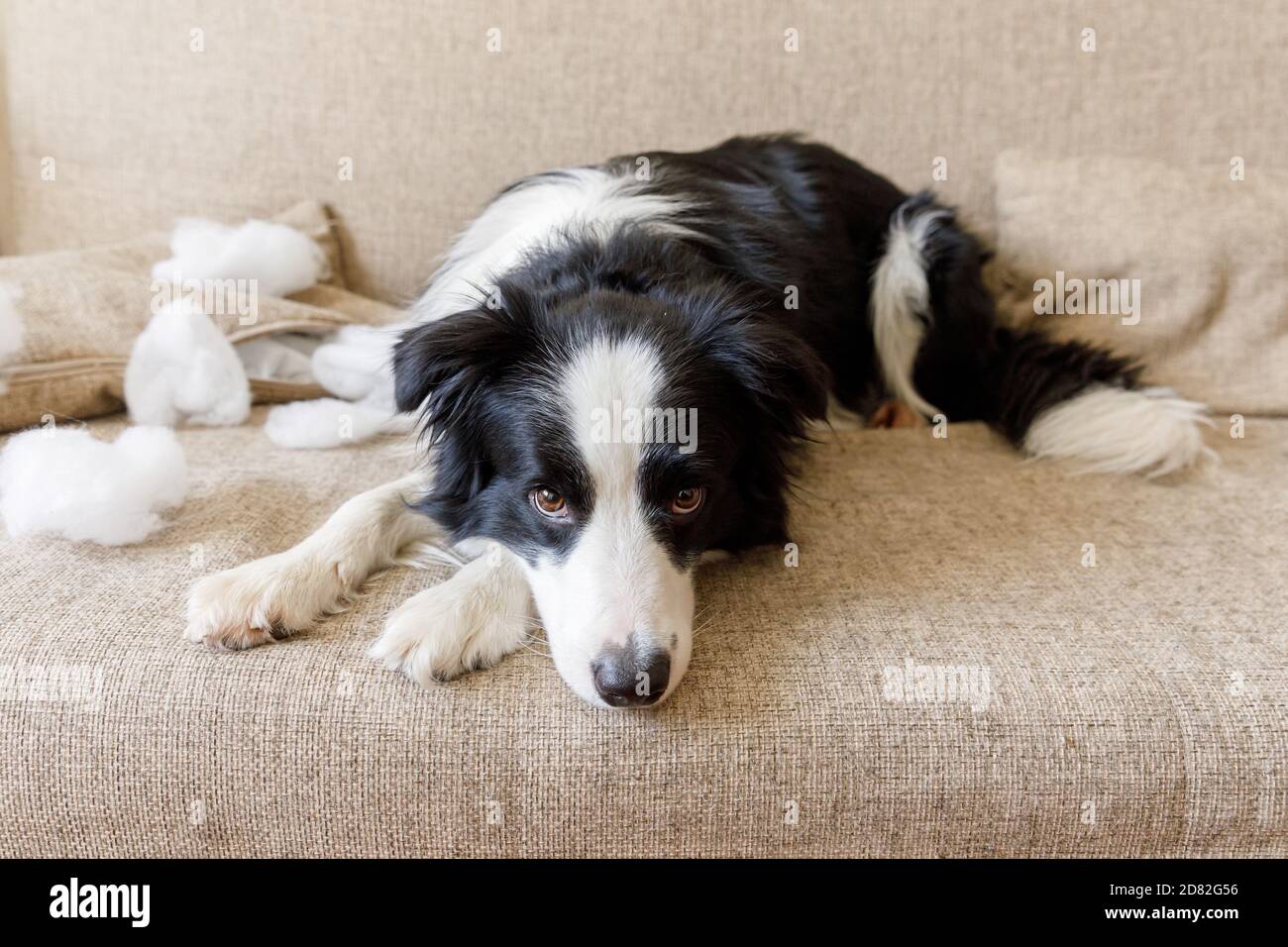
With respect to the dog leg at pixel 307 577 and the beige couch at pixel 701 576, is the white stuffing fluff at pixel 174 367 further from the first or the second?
the dog leg at pixel 307 577

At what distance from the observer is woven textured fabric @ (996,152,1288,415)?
97.6 inches

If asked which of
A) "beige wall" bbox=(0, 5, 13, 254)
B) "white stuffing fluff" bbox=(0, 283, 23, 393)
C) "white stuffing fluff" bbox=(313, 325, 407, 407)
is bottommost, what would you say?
"white stuffing fluff" bbox=(313, 325, 407, 407)

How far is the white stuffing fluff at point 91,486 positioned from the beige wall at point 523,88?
1.10 meters

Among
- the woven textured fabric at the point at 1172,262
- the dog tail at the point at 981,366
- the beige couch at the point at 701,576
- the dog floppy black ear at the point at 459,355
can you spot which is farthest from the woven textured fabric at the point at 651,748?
the woven textured fabric at the point at 1172,262

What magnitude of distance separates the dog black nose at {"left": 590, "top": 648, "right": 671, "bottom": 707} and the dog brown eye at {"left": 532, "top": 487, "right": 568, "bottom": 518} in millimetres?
284

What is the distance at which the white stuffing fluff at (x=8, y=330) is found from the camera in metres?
2.07

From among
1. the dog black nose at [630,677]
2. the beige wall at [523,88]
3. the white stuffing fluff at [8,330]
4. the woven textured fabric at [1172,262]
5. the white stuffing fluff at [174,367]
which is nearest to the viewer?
the dog black nose at [630,677]

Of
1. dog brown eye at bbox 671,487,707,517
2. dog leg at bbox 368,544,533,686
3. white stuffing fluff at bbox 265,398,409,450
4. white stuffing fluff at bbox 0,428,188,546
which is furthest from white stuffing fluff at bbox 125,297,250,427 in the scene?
dog brown eye at bbox 671,487,707,517

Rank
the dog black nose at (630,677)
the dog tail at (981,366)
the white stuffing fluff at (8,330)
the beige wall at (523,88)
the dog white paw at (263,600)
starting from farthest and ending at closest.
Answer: the beige wall at (523,88) < the dog tail at (981,366) < the white stuffing fluff at (8,330) < the dog white paw at (263,600) < the dog black nose at (630,677)

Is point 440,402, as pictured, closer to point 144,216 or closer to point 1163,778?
point 1163,778

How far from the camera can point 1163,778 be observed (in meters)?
1.40

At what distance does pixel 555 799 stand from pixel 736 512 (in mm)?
596

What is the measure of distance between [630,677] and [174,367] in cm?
141

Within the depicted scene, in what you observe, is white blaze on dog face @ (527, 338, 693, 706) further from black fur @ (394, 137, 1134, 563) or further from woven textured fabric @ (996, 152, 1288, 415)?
woven textured fabric @ (996, 152, 1288, 415)
